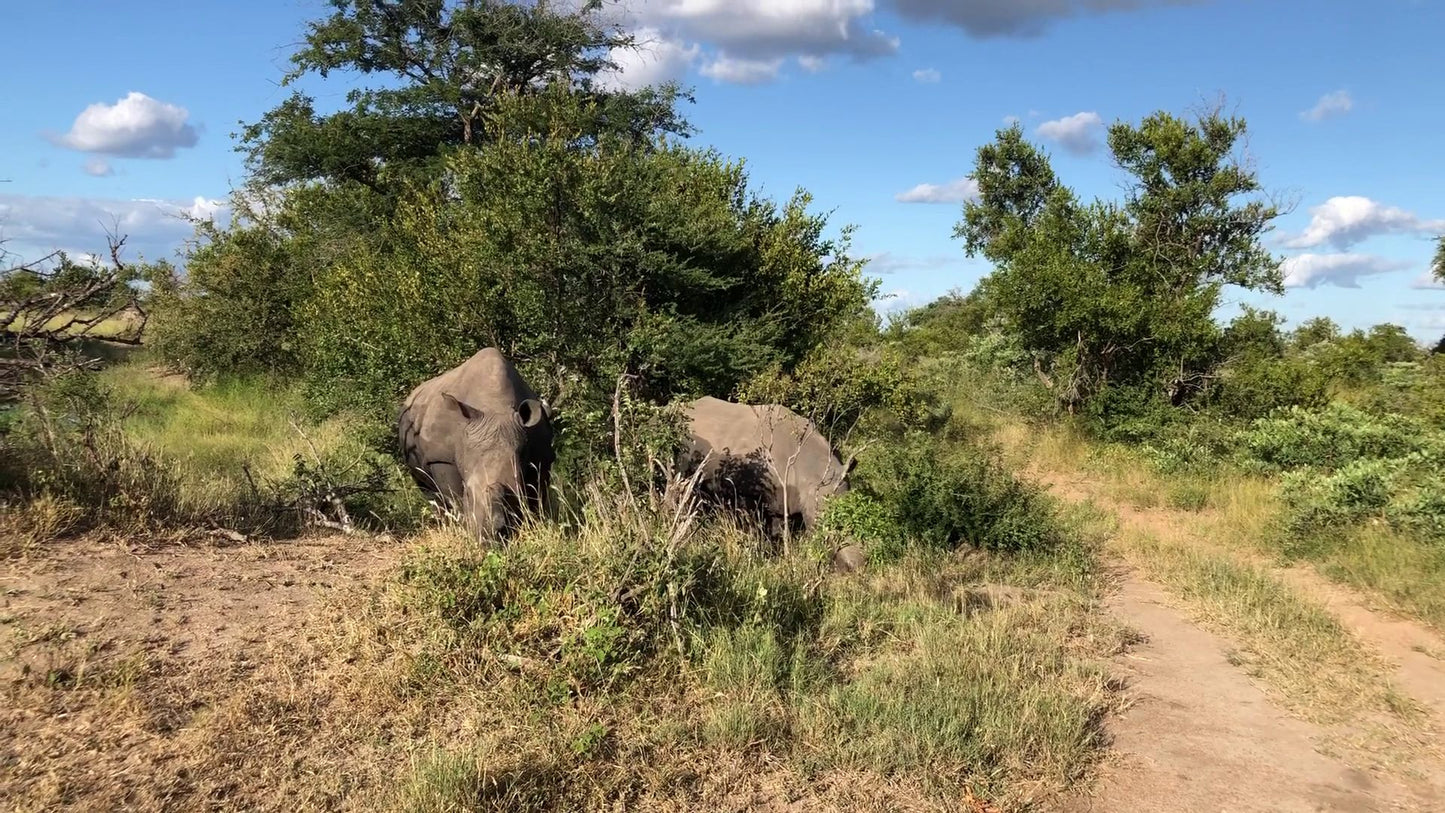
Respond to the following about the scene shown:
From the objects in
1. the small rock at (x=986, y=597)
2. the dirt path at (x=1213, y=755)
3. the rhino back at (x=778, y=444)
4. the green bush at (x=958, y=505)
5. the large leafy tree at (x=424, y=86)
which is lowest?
the dirt path at (x=1213, y=755)

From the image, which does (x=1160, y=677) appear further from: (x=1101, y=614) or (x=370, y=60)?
(x=370, y=60)

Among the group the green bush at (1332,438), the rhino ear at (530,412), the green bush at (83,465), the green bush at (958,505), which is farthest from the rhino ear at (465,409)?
the green bush at (1332,438)

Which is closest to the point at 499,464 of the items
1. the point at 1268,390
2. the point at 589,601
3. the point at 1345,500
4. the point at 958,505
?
the point at 589,601

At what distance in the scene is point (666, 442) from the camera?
6555mm

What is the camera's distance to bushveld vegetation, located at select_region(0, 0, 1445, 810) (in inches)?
178

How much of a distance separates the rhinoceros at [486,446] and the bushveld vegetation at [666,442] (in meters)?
0.46

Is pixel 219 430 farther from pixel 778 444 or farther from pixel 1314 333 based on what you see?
pixel 1314 333

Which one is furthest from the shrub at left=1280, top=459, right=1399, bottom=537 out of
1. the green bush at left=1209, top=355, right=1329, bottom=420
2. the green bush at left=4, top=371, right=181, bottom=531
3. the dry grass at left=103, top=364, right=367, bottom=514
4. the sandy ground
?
the green bush at left=4, top=371, right=181, bottom=531

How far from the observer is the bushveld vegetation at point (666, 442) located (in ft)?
14.8

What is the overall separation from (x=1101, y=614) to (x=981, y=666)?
2.16m

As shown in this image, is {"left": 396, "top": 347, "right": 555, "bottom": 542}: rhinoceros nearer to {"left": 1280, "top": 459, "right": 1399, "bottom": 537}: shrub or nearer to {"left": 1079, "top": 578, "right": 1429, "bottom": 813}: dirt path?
{"left": 1079, "top": 578, "right": 1429, "bottom": 813}: dirt path

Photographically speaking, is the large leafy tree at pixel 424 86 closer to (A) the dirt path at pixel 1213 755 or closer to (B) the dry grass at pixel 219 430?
(B) the dry grass at pixel 219 430

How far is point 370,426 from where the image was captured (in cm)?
1001

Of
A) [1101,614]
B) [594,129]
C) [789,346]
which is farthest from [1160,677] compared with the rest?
[594,129]
